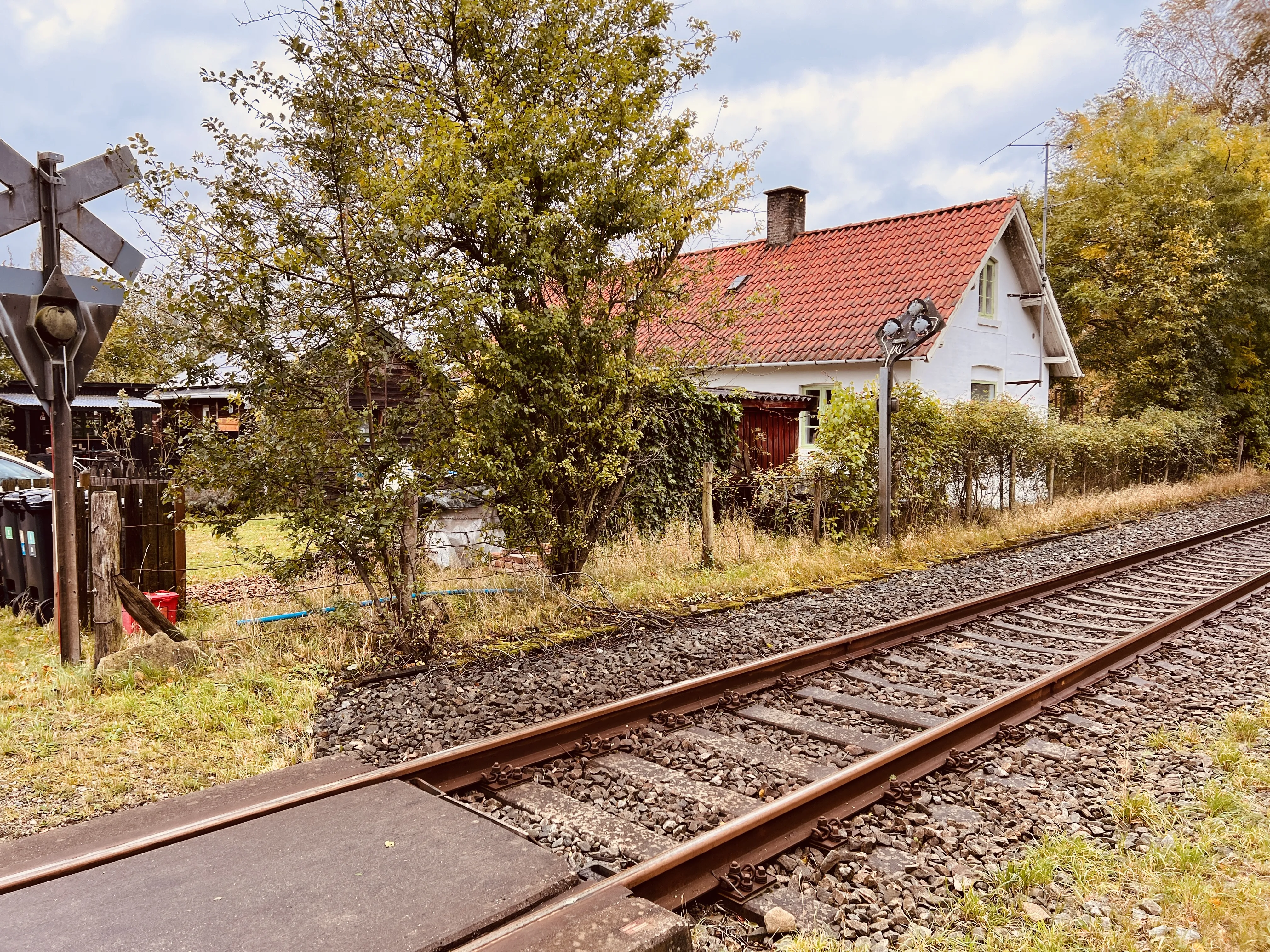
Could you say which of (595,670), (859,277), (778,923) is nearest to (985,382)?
(859,277)

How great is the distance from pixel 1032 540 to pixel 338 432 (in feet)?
36.2

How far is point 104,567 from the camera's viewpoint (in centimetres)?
624

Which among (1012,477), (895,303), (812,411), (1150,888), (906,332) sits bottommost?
(1150,888)

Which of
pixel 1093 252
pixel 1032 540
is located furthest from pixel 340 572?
pixel 1093 252

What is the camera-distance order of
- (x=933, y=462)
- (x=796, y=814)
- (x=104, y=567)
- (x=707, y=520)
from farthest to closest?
(x=933, y=462) → (x=707, y=520) → (x=104, y=567) → (x=796, y=814)

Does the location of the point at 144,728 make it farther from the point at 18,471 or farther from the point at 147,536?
the point at 18,471

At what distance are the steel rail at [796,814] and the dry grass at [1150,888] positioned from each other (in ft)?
1.64

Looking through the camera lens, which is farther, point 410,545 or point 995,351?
point 995,351

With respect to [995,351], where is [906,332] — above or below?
below

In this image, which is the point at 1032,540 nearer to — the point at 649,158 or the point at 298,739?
the point at 649,158

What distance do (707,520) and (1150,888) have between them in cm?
722

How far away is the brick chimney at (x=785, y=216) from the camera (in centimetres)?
2244

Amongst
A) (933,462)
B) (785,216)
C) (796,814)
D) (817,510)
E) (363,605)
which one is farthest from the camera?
(785,216)

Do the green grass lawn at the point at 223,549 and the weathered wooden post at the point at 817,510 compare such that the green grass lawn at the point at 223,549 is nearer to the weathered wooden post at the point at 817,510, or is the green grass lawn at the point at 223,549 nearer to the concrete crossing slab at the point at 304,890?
the concrete crossing slab at the point at 304,890
